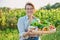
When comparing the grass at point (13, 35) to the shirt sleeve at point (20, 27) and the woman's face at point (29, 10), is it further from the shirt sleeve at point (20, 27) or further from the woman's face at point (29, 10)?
the woman's face at point (29, 10)

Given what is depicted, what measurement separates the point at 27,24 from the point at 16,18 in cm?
11

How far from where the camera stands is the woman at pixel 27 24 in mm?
1502

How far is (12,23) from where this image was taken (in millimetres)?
1570

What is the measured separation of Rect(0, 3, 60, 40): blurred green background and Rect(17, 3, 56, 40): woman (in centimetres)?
4

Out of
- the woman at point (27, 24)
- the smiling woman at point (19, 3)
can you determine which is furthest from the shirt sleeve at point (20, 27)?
the smiling woman at point (19, 3)

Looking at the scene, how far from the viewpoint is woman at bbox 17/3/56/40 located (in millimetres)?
1502

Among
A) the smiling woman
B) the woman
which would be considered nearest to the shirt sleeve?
the woman

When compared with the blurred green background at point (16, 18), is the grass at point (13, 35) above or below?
below

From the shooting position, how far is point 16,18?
5.10 feet

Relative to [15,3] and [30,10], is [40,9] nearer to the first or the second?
[30,10]

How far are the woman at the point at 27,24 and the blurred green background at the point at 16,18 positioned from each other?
0.04 m

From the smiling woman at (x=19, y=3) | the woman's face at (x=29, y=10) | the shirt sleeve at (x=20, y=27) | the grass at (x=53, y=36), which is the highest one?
the smiling woman at (x=19, y=3)

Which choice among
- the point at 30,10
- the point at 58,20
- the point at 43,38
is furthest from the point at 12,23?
the point at 58,20

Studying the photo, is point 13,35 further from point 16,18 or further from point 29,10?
point 29,10
